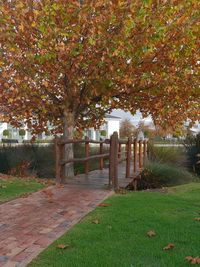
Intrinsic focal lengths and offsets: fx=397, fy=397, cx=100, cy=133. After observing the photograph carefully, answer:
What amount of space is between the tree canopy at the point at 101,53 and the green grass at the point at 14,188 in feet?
8.15

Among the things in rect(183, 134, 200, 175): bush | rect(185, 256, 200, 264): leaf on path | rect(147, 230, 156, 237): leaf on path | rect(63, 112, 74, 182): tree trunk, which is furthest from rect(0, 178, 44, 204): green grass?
rect(183, 134, 200, 175): bush

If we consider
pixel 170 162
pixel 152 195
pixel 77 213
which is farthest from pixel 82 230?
pixel 170 162

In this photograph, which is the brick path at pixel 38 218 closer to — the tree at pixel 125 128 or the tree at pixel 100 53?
the tree at pixel 100 53

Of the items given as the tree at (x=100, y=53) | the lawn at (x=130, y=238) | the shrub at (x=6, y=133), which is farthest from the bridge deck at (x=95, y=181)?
the shrub at (x=6, y=133)

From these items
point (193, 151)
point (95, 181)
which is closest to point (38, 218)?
point (95, 181)

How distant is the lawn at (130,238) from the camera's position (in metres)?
4.86

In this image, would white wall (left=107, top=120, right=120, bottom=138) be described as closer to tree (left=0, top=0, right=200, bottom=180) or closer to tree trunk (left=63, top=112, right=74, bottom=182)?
tree trunk (left=63, top=112, right=74, bottom=182)

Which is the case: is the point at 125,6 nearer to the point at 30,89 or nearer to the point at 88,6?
the point at 88,6

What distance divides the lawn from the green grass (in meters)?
2.49

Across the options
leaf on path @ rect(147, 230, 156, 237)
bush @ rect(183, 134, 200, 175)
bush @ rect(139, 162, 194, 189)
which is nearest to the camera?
leaf on path @ rect(147, 230, 156, 237)

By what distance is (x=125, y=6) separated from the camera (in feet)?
37.4

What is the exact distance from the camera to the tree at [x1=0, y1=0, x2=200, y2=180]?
11328 millimetres

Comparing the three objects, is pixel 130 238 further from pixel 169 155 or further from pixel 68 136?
pixel 169 155

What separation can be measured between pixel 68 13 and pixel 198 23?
3.79m
